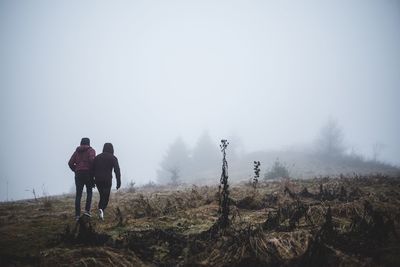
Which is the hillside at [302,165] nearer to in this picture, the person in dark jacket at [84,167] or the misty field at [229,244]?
the person in dark jacket at [84,167]

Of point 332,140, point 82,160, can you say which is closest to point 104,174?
point 82,160

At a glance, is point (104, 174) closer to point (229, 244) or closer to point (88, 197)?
point (88, 197)

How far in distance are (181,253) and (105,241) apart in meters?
1.36

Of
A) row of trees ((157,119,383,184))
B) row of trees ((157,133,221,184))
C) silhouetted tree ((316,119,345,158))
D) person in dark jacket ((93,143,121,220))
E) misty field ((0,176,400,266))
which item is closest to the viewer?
misty field ((0,176,400,266))

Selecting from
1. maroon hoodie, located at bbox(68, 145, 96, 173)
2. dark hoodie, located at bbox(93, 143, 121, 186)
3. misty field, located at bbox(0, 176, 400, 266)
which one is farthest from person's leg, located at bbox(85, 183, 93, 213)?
misty field, located at bbox(0, 176, 400, 266)

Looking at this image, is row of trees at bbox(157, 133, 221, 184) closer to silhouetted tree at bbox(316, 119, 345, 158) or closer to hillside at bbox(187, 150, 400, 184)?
hillside at bbox(187, 150, 400, 184)

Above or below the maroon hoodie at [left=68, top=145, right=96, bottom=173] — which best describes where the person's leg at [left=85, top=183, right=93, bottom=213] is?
below

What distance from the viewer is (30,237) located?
5.71 m

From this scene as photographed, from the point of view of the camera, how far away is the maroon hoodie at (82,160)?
8.39 m

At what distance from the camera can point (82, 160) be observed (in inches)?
332

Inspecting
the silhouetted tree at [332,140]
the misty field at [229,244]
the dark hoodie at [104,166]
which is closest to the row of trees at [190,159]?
the silhouetted tree at [332,140]

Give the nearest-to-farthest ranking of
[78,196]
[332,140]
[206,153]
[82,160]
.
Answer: [78,196] < [82,160] < [332,140] < [206,153]

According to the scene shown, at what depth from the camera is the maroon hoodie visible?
839cm

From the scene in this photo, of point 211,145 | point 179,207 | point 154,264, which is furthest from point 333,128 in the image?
point 154,264
